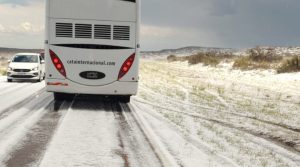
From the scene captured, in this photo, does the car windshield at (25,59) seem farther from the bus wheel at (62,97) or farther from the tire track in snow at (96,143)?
the tire track in snow at (96,143)

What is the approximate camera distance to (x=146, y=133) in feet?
33.7

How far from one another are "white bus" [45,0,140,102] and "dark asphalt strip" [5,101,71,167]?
1.35 m

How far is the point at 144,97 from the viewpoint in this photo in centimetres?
1912

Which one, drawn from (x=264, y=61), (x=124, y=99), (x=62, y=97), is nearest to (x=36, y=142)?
(x=124, y=99)

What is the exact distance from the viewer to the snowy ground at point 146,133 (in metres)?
7.82

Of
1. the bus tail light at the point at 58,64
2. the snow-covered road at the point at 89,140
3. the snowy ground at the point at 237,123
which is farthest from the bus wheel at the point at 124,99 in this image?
the bus tail light at the point at 58,64

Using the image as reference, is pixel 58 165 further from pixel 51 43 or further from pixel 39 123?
pixel 51 43

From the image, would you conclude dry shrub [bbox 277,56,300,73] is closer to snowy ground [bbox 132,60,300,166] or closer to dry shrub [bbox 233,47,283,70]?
dry shrub [bbox 233,47,283,70]

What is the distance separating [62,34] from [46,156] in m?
7.01

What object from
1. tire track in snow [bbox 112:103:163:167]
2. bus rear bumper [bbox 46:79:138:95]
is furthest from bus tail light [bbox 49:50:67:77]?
tire track in snow [bbox 112:103:163:167]

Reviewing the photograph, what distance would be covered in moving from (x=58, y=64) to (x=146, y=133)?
503 cm

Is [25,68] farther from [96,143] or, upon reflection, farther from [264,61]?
[264,61]

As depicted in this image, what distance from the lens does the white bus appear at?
46.3 feet

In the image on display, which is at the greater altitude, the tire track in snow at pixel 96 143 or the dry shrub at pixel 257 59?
the dry shrub at pixel 257 59
